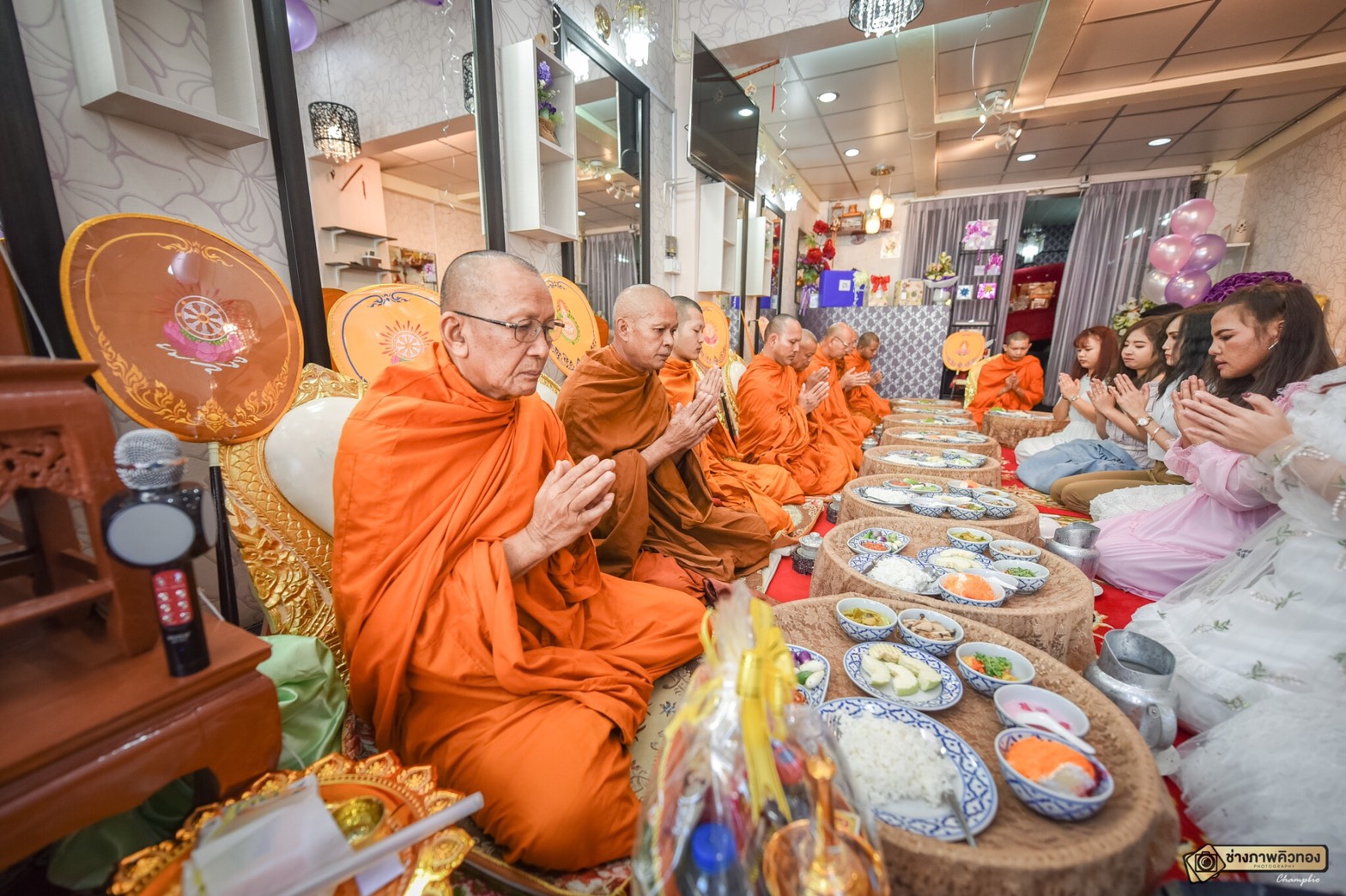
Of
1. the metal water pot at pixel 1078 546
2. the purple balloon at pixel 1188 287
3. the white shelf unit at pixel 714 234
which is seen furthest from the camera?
the purple balloon at pixel 1188 287

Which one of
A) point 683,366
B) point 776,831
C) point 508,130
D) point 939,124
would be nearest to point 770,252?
point 939,124

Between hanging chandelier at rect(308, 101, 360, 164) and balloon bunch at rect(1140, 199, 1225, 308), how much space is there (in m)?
8.19

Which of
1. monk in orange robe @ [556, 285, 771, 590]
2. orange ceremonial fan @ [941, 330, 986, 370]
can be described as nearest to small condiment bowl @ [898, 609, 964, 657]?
monk in orange robe @ [556, 285, 771, 590]

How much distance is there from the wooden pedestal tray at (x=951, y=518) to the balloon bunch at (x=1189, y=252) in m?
6.01

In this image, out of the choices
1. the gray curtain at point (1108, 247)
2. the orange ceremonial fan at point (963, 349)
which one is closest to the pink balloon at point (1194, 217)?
the orange ceremonial fan at point (963, 349)

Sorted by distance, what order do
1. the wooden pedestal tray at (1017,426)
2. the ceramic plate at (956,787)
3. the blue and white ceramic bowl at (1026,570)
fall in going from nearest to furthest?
the ceramic plate at (956,787) < the blue and white ceramic bowl at (1026,570) < the wooden pedestal tray at (1017,426)

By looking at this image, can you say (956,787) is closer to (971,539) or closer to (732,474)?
(971,539)

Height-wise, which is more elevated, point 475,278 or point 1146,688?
point 475,278

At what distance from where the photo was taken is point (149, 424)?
1279 millimetres

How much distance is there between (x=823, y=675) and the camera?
120cm

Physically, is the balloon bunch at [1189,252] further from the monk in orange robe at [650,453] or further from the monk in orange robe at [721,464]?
the monk in orange robe at [650,453]

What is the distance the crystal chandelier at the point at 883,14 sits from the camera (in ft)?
11.0

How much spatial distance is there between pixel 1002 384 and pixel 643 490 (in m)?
6.70

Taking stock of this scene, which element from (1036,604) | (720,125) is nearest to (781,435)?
(1036,604)
